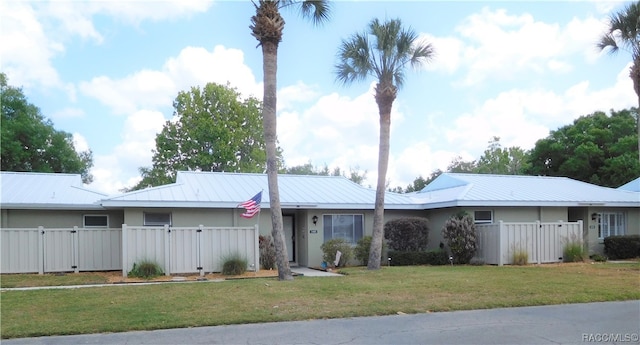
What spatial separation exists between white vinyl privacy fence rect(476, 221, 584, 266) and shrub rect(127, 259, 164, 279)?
11309 mm

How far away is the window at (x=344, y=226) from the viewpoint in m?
20.2

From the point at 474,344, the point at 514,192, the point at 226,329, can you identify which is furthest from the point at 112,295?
the point at 514,192

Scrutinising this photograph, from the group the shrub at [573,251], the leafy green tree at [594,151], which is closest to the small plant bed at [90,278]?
the shrub at [573,251]

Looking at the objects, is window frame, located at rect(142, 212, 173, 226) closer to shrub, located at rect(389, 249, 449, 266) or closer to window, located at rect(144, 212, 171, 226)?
window, located at rect(144, 212, 171, 226)

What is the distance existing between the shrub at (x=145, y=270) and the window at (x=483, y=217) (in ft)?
A: 38.8

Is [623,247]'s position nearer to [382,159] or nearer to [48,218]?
[382,159]

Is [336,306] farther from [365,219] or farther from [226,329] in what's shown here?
[365,219]

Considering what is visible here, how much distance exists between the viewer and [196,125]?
3988cm

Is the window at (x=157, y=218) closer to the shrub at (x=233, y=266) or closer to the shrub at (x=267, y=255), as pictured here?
the shrub at (x=233, y=266)

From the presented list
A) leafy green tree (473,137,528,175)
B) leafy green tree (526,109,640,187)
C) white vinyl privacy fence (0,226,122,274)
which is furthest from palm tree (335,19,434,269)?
leafy green tree (473,137,528,175)

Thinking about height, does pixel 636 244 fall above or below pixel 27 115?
below

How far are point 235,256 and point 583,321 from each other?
10218mm

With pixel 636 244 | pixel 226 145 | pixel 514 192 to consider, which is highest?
pixel 226 145

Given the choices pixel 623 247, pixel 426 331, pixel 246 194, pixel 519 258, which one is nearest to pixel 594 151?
pixel 623 247
